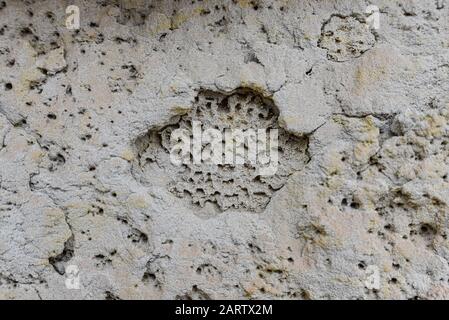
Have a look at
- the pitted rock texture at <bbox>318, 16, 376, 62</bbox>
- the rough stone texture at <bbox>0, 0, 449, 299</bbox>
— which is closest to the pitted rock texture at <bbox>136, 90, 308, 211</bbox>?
the rough stone texture at <bbox>0, 0, 449, 299</bbox>

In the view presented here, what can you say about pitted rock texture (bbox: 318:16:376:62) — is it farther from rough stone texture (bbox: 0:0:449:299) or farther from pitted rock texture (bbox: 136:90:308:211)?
pitted rock texture (bbox: 136:90:308:211)

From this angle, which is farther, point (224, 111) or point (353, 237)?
point (224, 111)

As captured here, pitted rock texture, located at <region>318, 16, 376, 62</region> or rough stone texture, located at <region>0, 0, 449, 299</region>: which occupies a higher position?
pitted rock texture, located at <region>318, 16, 376, 62</region>

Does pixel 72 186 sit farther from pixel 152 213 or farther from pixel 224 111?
pixel 224 111

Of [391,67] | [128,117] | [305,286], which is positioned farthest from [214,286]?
[391,67]

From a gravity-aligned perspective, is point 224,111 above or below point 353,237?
above

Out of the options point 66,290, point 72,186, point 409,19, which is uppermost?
point 409,19

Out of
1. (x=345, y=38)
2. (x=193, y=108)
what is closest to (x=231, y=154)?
(x=193, y=108)

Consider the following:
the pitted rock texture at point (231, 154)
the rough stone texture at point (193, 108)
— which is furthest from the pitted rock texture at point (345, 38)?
the pitted rock texture at point (231, 154)
